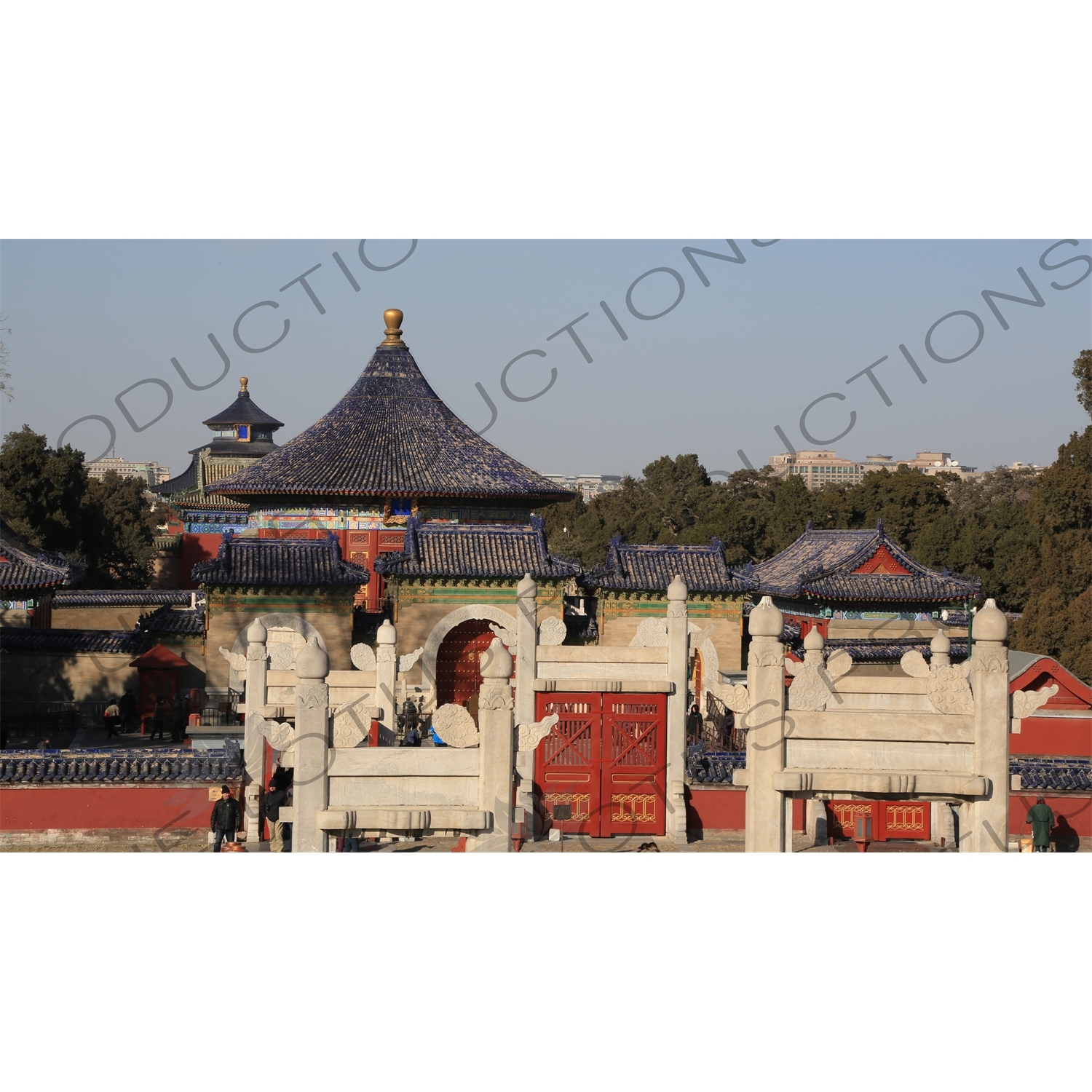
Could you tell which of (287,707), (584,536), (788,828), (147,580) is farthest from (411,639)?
(584,536)

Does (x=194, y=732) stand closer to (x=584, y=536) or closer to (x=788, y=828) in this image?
(x=788, y=828)

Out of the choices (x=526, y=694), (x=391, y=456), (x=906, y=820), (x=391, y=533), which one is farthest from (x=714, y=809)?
(x=391, y=456)

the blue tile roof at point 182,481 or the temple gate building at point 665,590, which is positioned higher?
the blue tile roof at point 182,481

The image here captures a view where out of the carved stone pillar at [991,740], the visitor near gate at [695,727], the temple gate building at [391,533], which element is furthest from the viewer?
the temple gate building at [391,533]

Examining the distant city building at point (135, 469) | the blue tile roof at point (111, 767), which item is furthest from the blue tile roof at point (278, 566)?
the distant city building at point (135, 469)

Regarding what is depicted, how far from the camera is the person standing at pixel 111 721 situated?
20484mm

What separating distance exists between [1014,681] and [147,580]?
34.9 meters

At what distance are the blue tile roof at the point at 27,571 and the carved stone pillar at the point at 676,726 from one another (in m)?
12.8

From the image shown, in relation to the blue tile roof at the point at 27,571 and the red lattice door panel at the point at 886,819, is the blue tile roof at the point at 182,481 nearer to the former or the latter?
the blue tile roof at the point at 27,571

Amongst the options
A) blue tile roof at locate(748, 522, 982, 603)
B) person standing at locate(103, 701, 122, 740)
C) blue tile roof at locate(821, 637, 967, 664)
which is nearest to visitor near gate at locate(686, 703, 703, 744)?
blue tile roof at locate(821, 637, 967, 664)

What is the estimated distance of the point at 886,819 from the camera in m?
14.0

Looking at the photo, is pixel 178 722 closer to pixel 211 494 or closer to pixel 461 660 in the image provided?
pixel 461 660

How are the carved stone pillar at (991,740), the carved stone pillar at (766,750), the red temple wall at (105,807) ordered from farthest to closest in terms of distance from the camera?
the red temple wall at (105,807), the carved stone pillar at (766,750), the carved stone pillar at (991,740)

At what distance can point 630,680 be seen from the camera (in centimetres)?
1342
